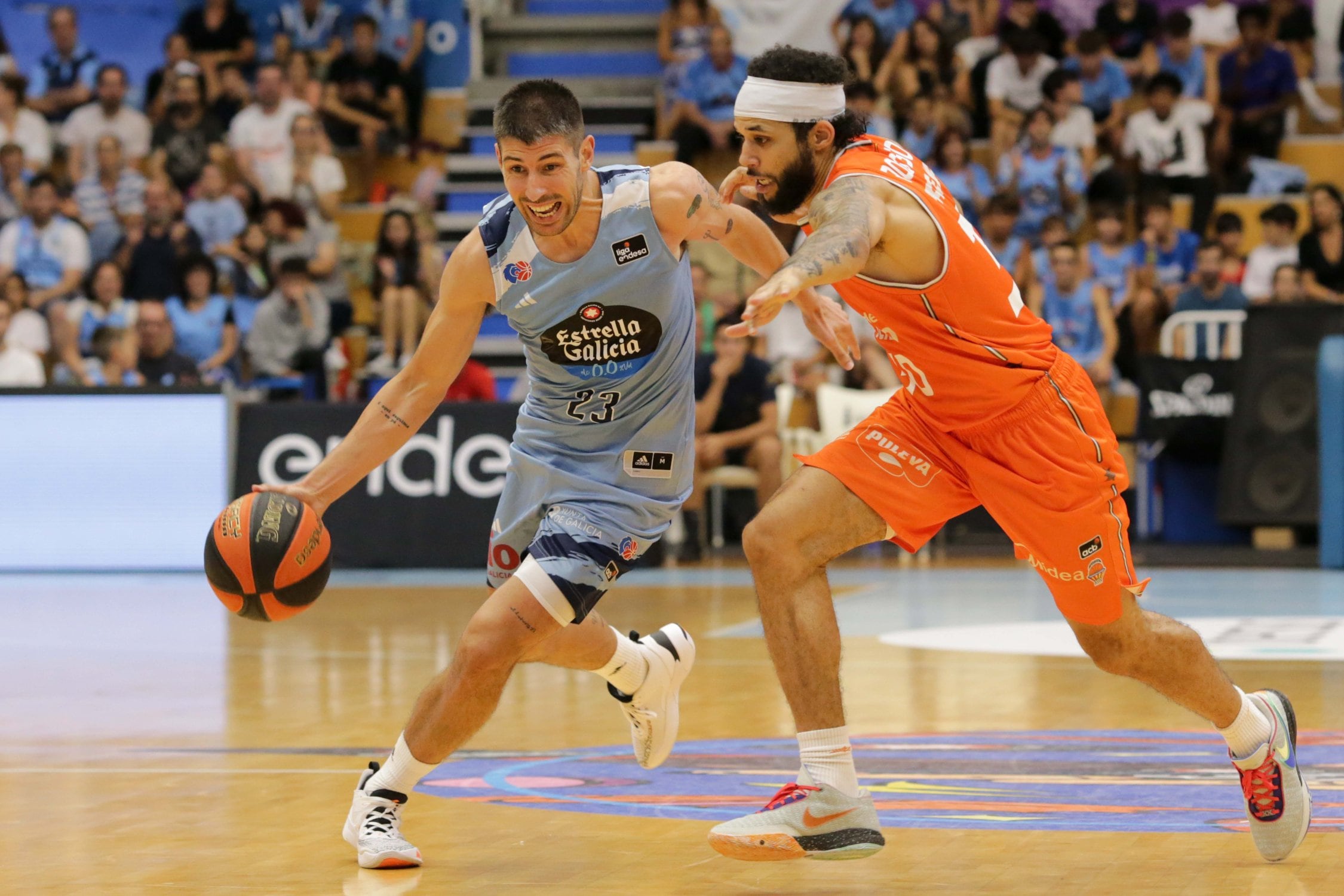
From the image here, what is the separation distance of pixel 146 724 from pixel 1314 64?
13831mm

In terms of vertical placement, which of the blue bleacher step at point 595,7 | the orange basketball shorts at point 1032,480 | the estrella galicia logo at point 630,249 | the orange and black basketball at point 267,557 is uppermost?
the blue bleacher step at point 595,7

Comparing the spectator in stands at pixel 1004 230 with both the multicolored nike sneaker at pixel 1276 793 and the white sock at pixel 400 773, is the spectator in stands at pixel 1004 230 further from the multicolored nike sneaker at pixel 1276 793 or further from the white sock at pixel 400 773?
the white sock at pixel 400 773

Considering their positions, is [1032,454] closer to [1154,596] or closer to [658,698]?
[658,698]

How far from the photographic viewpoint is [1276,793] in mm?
4371

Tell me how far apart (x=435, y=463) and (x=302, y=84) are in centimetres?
629

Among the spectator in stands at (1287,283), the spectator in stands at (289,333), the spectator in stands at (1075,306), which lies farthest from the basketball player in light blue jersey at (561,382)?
the spectator in stands at (289,333)

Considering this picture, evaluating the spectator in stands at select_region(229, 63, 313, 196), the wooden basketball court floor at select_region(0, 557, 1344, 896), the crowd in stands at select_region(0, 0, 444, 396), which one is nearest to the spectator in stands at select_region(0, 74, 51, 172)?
the crowd in stands at select_region(0, 0, 444, 396)

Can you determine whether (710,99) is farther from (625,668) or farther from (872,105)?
(625,668)

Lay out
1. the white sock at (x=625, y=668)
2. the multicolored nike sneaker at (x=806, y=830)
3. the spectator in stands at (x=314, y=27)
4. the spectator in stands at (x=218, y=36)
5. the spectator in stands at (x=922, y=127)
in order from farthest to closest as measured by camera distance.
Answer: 1. the spectator in stands at (x=314, y=27)
2. the spectator in stands at (x=218, y=36)
3. the spectator in stands at (x=922, y=127)
4. the white sock at (x=625, y=668)
5. the multicolored nike sneaker at (x=806, y=830)

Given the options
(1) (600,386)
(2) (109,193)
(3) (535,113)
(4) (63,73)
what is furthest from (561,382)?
(4) (63,73)

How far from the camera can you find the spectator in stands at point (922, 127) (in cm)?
1570

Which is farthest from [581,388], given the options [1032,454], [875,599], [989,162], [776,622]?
[989,162]

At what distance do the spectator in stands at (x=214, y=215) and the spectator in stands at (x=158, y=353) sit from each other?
80.2 inches

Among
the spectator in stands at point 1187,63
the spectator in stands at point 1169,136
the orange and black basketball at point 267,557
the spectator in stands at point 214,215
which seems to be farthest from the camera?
the spectator in stands at point 214,215
